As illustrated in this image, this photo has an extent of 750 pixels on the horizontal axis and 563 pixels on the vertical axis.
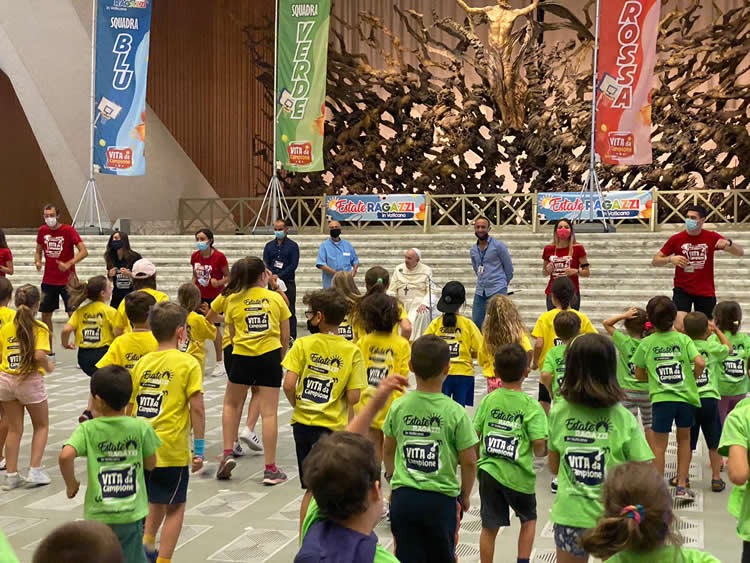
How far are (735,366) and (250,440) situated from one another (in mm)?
3358

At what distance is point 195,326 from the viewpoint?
245 inches

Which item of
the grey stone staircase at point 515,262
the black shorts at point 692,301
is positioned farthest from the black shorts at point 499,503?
the grey stone staircase at point 515,262

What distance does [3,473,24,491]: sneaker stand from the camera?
571 centimetres

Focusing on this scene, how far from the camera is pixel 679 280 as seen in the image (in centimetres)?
771

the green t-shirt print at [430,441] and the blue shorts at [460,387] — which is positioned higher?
the green t-shirt print at [430,441]

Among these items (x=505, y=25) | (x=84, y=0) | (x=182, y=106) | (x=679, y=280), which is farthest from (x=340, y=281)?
(x=182, y=106)

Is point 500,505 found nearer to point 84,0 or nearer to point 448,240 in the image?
point 448,240

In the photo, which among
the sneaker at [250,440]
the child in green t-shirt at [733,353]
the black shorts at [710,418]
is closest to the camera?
the black shorts at [710,418]

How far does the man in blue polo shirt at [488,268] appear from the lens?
9258 millimetres

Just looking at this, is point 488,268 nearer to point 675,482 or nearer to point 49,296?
point 675,482

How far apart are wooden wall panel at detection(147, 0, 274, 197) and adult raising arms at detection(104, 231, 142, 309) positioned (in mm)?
11748

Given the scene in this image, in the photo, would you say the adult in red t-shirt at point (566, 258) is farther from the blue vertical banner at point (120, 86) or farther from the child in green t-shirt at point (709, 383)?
the blue vertical banner at point (120, 86)

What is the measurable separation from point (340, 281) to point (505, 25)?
42.6 ft

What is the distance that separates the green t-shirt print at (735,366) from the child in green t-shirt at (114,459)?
3.82m
